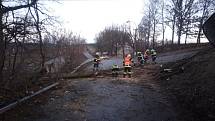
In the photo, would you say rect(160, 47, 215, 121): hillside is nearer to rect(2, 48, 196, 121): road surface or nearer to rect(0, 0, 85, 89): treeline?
rect(2, 48, 196, 121): road surface

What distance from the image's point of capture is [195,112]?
36.9ft

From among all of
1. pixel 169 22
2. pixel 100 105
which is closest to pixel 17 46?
pixel 100 105

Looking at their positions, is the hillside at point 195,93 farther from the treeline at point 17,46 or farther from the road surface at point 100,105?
the treeline at point 17,46

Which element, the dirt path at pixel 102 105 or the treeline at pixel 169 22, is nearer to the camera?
the dirt path at pixel 102 105

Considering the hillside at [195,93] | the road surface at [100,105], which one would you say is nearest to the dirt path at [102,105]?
the road surface at [100,105]

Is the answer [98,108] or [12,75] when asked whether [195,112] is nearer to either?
[98,108]

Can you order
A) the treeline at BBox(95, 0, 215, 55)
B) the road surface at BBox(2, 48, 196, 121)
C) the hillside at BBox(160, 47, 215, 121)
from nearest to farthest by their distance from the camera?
the road surface at BBox(2, 48, 196, 121) < the hillside at BBox(160, 47, 215, 121) < the treeline at BBox(95, 0, 215, 55)

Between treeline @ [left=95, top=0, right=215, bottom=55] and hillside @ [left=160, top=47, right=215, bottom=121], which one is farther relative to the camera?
treeline @ [left=95, top=0, right=215, bottom=55]

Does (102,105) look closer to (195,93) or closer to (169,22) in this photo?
(195,93)

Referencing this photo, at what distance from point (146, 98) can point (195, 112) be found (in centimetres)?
329

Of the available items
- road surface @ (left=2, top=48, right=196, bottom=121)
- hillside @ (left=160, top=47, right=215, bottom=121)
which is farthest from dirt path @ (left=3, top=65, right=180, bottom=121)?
hillside @ (left=160, top=47, right=215, bottom=121)

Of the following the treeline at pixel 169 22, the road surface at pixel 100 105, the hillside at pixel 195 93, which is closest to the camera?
the road surface at pixel 100 105

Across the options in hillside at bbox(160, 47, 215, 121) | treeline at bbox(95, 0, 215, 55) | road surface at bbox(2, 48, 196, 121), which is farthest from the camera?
treeline at bbox(95, 0, 215, 55)

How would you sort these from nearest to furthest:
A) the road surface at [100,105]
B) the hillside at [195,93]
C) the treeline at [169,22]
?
the road surface at [100,105]
the hillside at [195,93]
the treeline at [169,22]
